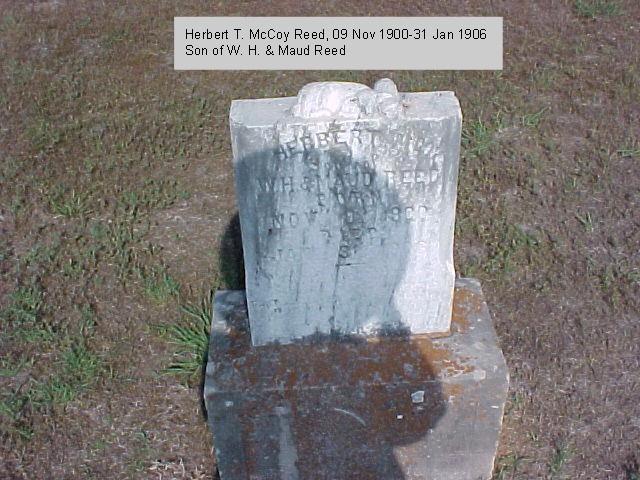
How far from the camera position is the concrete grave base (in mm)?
2488

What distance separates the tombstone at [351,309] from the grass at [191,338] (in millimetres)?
527

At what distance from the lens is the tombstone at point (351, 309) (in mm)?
2158

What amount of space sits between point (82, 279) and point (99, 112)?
6.03 ft

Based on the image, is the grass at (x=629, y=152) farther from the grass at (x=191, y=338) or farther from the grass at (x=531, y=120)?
the grass at (x=191, y=338)

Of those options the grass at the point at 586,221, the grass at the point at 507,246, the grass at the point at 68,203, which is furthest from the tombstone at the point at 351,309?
the grass at the point at 68,203

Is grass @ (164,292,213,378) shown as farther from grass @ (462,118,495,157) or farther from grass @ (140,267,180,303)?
grass @ (462,118,495,157)

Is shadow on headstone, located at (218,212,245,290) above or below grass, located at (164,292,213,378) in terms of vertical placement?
above

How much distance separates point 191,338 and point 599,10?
4790mm

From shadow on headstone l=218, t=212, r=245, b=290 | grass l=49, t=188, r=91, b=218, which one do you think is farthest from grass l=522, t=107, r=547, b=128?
grass l=49, t=188, r=91, b=218

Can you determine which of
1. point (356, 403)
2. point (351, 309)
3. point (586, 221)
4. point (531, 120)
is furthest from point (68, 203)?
point (531, 120)

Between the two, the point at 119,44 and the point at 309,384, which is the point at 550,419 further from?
the point at 119,44

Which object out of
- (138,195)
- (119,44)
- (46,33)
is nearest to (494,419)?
(138,195)

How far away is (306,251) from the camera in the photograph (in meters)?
2.37

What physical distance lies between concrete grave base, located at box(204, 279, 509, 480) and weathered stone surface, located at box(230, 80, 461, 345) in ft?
0.28
